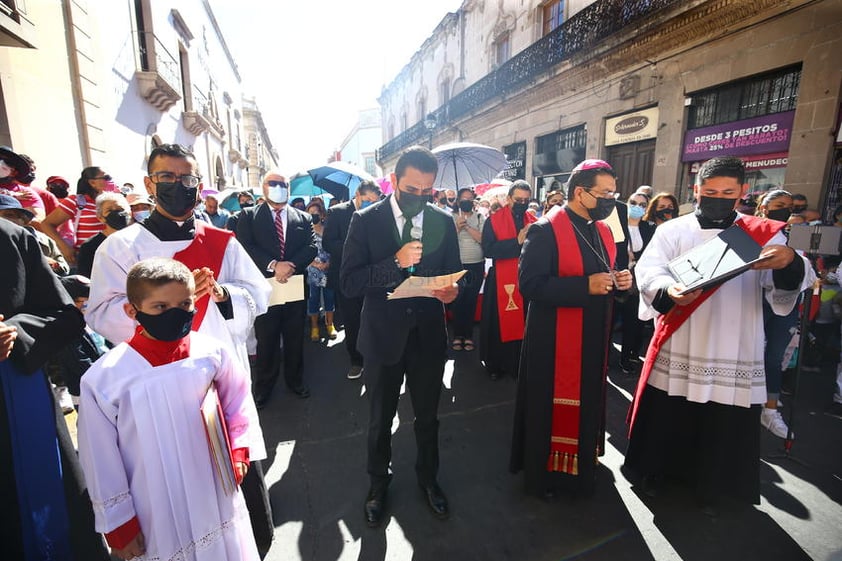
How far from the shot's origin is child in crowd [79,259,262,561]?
142 centimetres

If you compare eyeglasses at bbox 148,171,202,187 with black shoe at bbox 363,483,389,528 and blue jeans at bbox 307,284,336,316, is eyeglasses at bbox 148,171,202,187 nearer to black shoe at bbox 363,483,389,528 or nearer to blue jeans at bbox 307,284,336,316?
black shoe at bbox 363,483,389,528

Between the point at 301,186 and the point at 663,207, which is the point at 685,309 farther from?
the point at 301,186

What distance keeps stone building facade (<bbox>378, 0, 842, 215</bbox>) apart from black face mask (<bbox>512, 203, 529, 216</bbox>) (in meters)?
5.56

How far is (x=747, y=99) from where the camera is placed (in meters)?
7.99

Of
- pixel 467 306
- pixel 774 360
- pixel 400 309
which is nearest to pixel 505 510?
pixel 400 309

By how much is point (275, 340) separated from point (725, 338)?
145 inches

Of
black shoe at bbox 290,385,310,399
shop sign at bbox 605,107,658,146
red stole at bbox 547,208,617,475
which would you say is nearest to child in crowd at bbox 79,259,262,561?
red stole at bbox 547,208,617,475

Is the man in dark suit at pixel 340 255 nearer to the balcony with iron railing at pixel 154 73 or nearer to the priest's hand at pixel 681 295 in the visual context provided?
the priest's hand at pixel 681 295

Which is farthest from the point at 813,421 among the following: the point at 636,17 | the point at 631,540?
the point at 636,17

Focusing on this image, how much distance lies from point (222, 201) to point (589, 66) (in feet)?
33.3

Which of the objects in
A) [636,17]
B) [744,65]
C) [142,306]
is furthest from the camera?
[636,17]

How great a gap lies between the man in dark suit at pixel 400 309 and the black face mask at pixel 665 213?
3.54 m

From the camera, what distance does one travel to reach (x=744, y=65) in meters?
7.77

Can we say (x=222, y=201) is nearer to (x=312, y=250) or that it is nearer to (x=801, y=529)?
(x=312, y=250)
